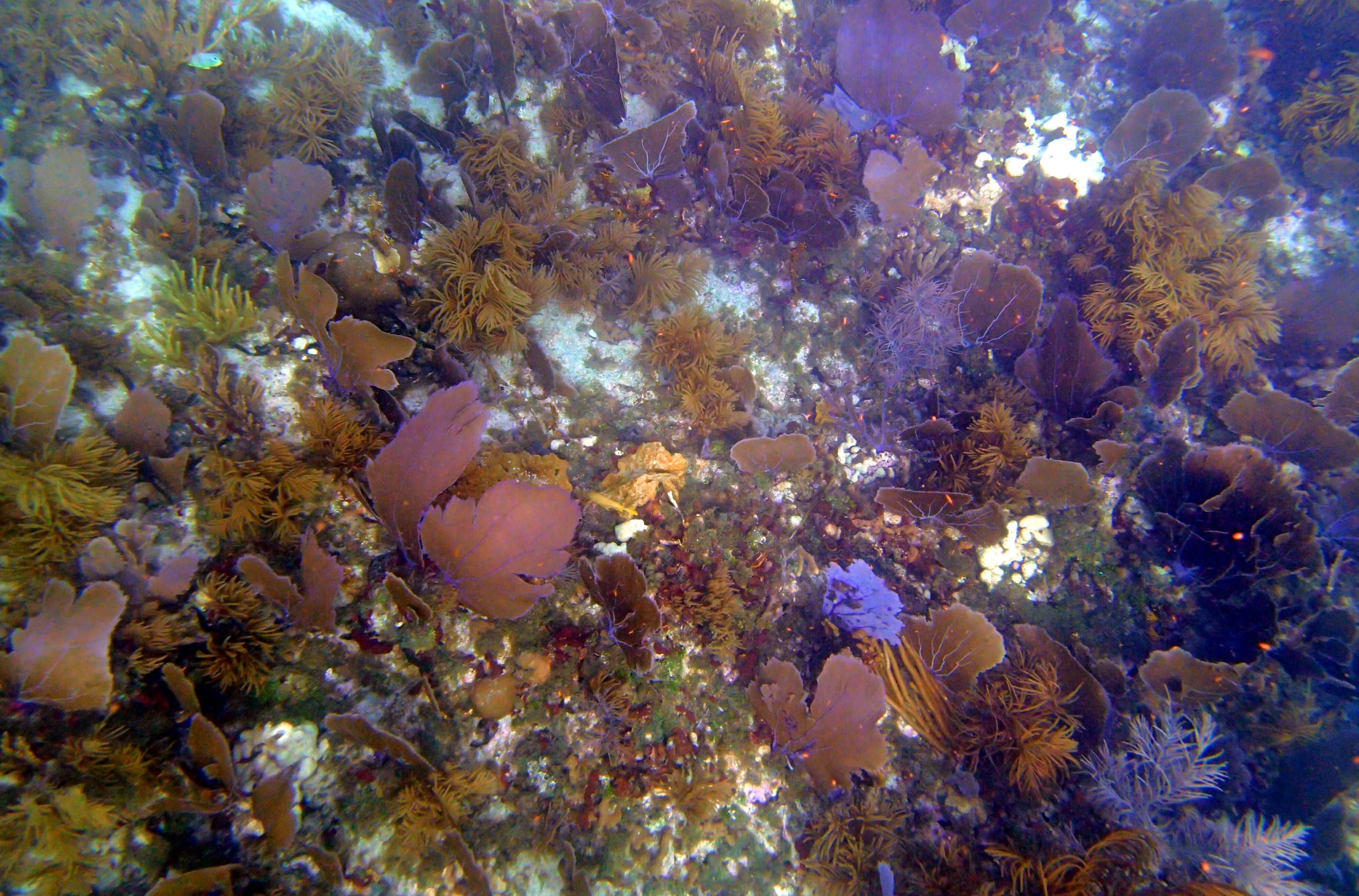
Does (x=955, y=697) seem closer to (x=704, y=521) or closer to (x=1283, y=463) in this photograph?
(x=704, y=521)

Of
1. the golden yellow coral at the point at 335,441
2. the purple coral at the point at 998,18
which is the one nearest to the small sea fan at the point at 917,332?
the purple coral at the point at 998,18

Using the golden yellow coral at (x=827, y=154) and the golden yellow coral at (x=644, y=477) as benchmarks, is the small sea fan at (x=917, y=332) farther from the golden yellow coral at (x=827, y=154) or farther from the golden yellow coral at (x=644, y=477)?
the golden yellow coral at (x=644, y=477)

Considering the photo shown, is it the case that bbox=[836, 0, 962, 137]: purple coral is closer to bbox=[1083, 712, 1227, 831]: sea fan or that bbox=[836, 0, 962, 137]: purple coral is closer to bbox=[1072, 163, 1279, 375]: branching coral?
bbox=[1072, 163, 1279, 375]: branching coral

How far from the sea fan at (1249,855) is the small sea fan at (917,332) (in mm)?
3582

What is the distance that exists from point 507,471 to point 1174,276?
6.06 meters

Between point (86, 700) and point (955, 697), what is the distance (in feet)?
15.4

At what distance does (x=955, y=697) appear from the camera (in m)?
3.58

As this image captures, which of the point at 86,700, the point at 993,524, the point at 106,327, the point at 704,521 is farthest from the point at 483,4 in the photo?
the point at 993,524

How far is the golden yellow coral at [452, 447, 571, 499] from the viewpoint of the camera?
3.29m

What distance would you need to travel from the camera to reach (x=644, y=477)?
12.1ft

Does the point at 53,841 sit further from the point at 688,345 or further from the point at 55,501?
the point at 688,345

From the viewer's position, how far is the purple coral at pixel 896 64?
201 inches

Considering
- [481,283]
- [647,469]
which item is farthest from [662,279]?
[647,469]

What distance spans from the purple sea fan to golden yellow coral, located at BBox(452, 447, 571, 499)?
2.00 metres
